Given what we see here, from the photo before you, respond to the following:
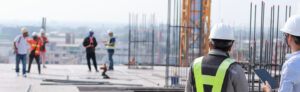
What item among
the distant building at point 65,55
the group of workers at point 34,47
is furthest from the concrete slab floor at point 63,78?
the distant building at point 65,55

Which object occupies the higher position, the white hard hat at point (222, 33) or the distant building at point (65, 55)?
the white hard hat at point (222, 33)

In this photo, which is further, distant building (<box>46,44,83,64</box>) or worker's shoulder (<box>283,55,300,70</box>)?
distant building (<box>46,44,83,64</box>)

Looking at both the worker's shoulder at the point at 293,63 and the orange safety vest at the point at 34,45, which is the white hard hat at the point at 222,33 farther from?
the orange safety vest at the point at 34,45

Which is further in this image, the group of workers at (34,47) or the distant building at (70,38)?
the distant building at (70,38)

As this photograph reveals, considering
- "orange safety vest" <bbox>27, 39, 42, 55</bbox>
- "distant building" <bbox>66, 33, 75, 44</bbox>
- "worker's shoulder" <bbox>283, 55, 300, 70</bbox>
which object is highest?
"worker's shoulder" <bbox>283, 55, 300, 70</bbox>

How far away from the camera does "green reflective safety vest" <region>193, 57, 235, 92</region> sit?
4.48m

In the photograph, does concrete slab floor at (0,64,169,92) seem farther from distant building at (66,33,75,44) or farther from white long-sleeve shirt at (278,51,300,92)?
distant building at (66,33,75,44)

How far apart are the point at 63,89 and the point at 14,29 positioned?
110 feet

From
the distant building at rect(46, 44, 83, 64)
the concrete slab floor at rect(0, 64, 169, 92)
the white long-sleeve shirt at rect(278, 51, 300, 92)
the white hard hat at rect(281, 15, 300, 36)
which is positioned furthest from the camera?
the distant building at rect(46, 44, 83, 64)

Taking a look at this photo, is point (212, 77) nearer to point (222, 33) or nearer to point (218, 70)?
point (218, 70)

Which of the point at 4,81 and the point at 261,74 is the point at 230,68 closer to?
the point at 261,74

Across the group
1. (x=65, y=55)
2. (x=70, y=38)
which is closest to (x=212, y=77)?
(x=65, y=55)

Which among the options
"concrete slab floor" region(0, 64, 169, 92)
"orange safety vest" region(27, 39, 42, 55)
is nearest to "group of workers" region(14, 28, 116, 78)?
"orange safety vest" region(27, 39, 42, 55)

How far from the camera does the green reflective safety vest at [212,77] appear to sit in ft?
14.7
